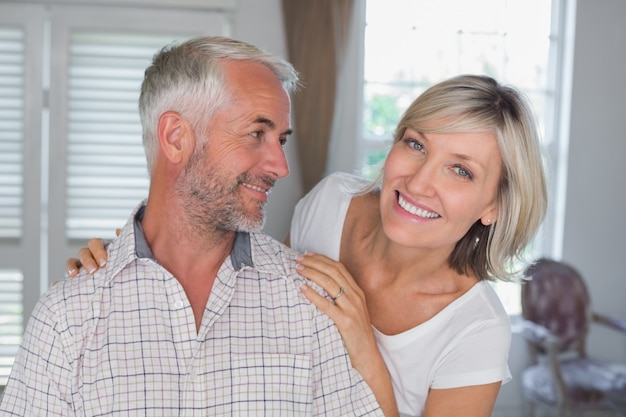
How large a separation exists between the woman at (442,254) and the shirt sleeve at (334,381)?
30 millimetres

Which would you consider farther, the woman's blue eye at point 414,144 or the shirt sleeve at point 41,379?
the woman's blue eye at point 414,144

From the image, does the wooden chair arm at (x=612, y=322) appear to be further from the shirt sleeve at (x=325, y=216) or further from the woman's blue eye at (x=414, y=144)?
the woman's blue eye at (x=414, y=144)

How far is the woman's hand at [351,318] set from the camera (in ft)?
5.35

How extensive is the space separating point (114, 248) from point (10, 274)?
2581mm

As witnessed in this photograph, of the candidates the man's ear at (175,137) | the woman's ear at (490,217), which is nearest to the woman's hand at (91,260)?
the man's ear at (175,137)

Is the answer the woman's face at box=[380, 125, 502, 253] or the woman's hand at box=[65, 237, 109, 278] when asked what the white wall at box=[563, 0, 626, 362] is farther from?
the woman's hand at box=[65, 237, 109, 278]

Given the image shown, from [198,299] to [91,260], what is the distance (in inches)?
10.0

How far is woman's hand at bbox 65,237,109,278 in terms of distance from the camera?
1556 mm

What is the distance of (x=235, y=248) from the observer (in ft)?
5.51

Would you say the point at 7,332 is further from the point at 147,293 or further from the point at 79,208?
the point at 147,293

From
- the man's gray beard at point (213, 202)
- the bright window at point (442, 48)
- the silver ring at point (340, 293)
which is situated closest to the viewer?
the man's gray beard at point (213, 202)

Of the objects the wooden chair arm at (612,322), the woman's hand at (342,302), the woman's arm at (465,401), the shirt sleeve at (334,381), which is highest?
the woman's hand at (342,302)

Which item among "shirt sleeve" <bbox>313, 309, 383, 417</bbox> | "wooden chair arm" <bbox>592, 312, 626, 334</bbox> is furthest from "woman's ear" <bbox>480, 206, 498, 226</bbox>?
"wooden chair arm" <bbox>592, 312, 626, 334</bbox>

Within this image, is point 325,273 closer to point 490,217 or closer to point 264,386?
point 264,386
